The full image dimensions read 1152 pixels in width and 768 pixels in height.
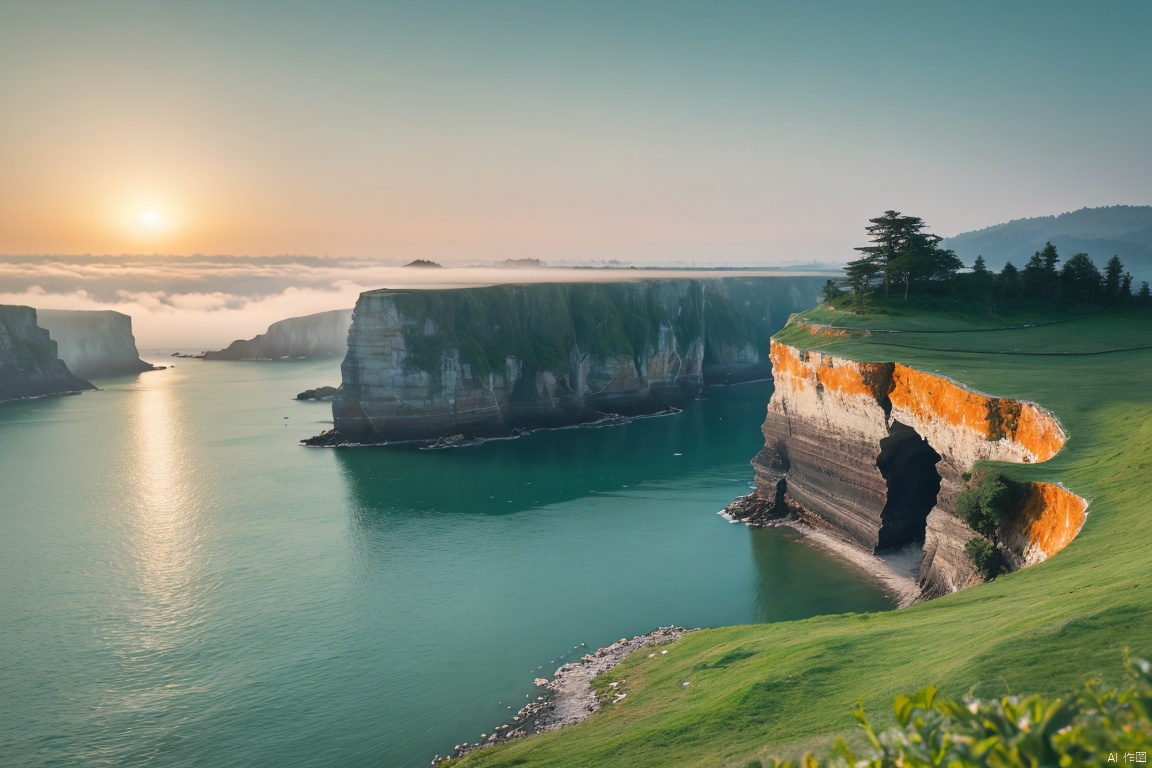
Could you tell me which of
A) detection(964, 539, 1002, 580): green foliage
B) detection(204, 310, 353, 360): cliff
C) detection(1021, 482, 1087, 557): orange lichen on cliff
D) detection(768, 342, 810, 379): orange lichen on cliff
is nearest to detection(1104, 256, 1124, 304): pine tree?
detection(768, 342, 810, 379): orange lichen on cliff

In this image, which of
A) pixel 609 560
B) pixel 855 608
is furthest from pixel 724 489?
pixel 855 608

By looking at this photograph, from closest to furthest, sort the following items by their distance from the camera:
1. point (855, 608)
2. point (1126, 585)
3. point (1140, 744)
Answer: point (1140, 744) < point (1126, 585) < point (855, 608)

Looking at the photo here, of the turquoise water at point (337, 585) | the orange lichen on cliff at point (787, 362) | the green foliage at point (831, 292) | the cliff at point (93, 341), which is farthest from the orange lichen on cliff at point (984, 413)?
the cliff at point (93, 341)

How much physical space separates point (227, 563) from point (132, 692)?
539 inches

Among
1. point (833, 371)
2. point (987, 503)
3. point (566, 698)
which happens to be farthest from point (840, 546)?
point (566, 698)

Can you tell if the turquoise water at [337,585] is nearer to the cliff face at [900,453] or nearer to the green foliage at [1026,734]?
the cliff face at [900,453]

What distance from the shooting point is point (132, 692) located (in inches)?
1052

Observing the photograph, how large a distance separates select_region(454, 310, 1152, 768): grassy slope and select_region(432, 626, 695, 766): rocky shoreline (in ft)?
3.51

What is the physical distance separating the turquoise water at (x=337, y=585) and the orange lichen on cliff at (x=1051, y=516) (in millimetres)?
9816

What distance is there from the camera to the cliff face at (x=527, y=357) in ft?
249

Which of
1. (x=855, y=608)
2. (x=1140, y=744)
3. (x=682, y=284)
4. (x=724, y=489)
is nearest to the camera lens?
(x=1140, y=744)

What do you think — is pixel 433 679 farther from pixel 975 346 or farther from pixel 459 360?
pixel 459 360

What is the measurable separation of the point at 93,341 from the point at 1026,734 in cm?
17129

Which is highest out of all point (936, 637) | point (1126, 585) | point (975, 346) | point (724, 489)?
point (975, 346)
